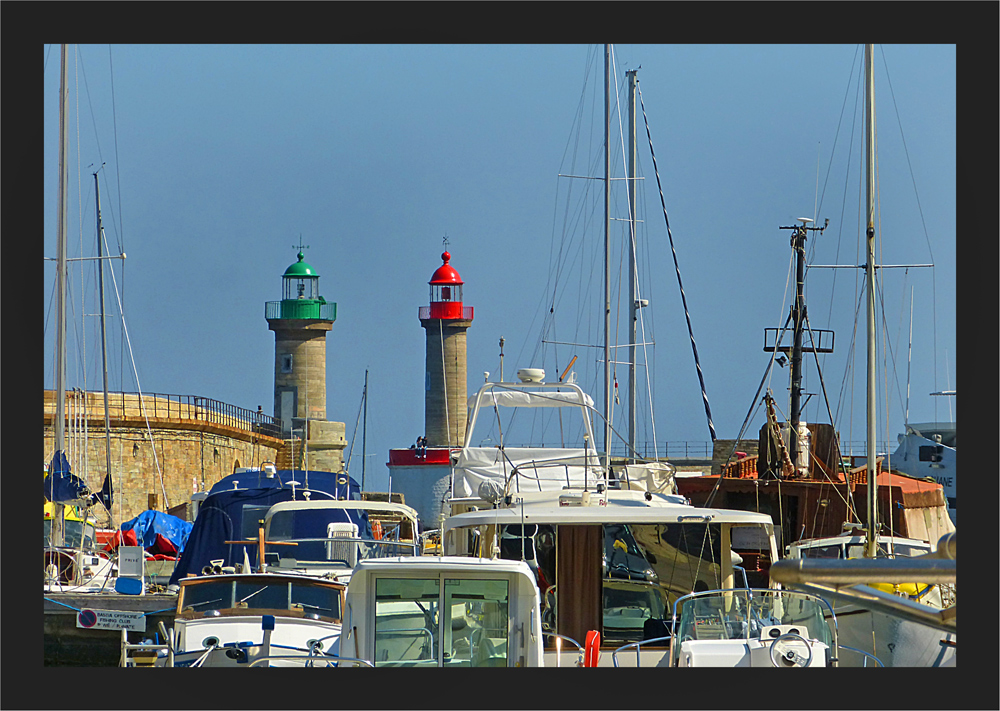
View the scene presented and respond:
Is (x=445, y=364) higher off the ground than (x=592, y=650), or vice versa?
(x=445, y=364)

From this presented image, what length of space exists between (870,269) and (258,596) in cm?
689

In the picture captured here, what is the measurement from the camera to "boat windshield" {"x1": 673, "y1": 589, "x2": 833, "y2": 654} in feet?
22.4

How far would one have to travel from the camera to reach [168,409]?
95.5 feet

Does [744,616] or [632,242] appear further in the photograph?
A: [632,242]

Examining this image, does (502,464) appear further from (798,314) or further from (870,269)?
(798,314)

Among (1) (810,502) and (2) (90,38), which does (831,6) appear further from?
(1) (810,502)

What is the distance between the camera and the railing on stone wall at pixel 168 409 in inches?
1046

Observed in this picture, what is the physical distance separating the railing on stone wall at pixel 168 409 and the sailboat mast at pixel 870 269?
16.8m

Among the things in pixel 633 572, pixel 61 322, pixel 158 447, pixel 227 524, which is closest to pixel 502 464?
pixel 227 524

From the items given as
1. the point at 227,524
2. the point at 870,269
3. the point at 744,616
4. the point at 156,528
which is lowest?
the point at 156,528

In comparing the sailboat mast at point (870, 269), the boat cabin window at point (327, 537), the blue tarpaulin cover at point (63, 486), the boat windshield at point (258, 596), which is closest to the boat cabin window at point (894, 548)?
the sailboat mast at point (870, 269)

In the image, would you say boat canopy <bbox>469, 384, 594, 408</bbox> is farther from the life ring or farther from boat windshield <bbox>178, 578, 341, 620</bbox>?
the life ring

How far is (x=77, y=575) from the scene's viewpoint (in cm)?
1170

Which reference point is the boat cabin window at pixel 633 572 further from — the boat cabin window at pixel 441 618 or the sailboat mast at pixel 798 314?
the sailboat mast at pixel 798 314
